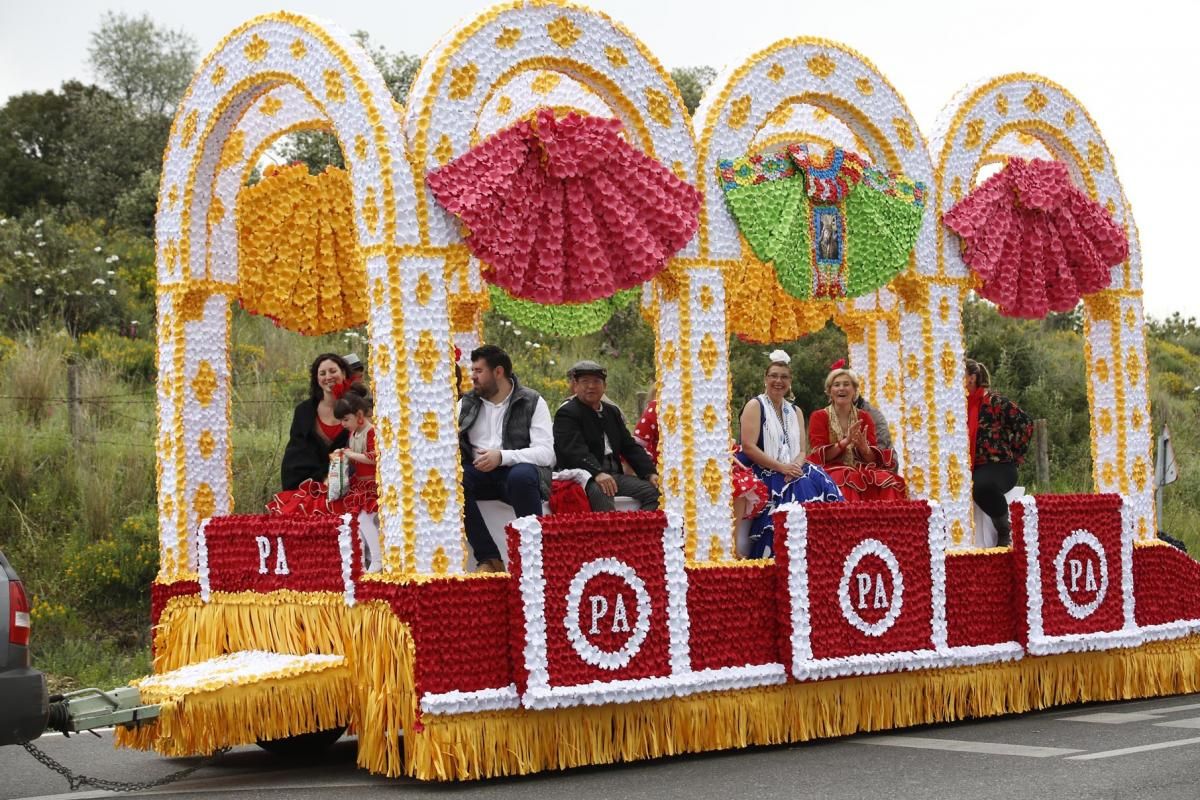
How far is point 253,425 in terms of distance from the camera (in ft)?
54.7

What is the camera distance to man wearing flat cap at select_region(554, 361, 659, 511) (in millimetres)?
9086

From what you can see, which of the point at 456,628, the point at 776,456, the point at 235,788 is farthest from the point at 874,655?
the point at 235,788

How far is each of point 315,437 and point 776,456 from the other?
8.26 feet

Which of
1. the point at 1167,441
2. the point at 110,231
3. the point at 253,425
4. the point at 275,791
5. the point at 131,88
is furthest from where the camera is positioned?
the point at 131,88

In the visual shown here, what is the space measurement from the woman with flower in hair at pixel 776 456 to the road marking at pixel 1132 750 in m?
1.91

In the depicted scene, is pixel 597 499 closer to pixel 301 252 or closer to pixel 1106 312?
pixel 301 252

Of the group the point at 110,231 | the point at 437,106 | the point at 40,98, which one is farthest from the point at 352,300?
the point at 40,98

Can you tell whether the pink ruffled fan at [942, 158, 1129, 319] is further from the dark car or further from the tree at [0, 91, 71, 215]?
the tree at [0, 91, 71, 215]

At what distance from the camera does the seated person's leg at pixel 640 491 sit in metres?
9.23

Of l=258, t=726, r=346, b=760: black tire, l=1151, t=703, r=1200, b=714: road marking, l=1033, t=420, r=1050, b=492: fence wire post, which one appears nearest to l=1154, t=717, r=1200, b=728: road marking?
l=1151, t=703, r=1200, b=714: road marking

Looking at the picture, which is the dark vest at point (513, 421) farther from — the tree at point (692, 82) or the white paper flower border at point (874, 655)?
the tree at point (692, 82)

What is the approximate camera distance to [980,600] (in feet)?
29.6

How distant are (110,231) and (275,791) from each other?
66.0 ft

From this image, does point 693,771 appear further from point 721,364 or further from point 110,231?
point 110,231
